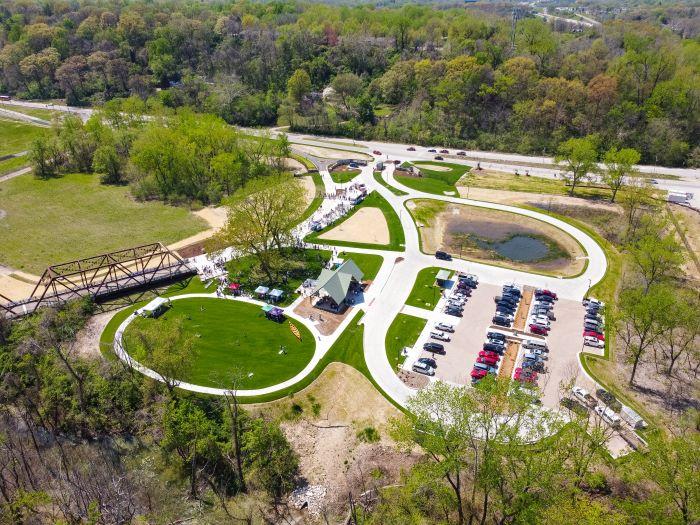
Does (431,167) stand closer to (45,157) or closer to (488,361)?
(488,361)

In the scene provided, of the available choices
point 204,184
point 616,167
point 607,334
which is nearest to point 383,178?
point 204,184

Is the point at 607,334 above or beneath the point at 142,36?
beneath

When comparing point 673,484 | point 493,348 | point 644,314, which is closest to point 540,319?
point 493,348

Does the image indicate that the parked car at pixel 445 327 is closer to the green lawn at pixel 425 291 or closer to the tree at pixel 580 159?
the green lawn at pixel 425 291

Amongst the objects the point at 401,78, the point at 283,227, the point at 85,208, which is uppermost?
the point at 401,78

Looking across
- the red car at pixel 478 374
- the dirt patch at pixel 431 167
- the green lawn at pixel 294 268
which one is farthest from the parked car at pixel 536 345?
the dirt patch at pixel 431 167

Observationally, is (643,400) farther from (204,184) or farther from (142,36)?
(142,36)

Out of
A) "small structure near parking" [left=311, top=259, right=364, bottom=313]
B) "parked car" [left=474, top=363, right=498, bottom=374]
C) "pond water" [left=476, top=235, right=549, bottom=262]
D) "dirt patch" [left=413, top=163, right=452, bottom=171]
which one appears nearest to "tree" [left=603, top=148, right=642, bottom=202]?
"pond water" [left=476, top=235, right=549, bottom=262]
